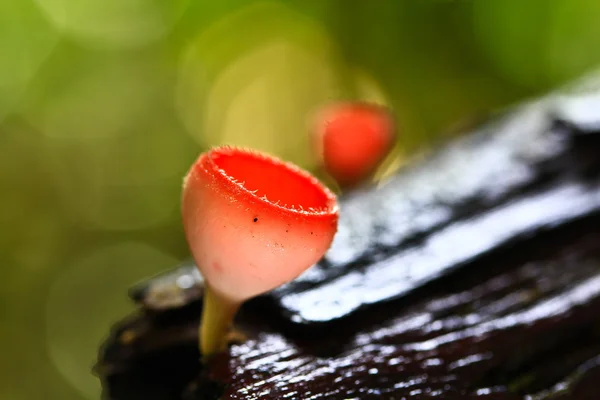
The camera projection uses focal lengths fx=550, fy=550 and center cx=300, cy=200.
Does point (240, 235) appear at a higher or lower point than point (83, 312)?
lower

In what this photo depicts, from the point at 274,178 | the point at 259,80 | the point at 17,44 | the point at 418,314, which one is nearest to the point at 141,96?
the point at 17,44

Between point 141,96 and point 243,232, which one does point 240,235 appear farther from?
Result: point 141,96

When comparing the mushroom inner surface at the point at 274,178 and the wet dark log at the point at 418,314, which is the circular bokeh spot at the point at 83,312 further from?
the mushroom inner surface at the point at 274,178

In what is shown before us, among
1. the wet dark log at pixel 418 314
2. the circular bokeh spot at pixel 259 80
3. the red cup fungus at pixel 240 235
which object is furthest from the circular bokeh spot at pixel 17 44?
the red cup fungus at pixel 240 235

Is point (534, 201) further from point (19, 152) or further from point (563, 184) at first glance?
point (19, 152)

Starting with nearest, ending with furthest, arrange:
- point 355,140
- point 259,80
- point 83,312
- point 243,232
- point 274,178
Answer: point 243,232 < point 274,178 < point 355,140 < point 83,312 < point 259,80

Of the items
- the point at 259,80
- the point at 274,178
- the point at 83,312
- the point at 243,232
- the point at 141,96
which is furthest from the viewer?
the point at 259,80
